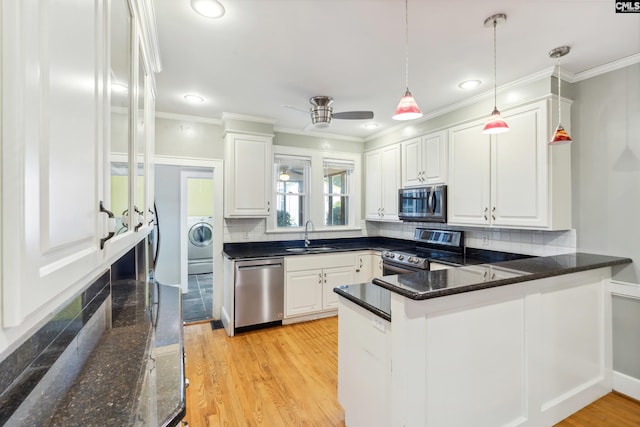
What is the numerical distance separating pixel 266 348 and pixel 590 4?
3.67 m

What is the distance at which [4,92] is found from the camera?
41 cm

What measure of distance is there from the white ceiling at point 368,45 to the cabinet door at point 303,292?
7.01 ft

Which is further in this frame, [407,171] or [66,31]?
[407,171]

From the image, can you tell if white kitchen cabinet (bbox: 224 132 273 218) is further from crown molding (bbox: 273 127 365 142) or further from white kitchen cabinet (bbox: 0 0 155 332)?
white kitchen cabinet (bbox: 0 0 155 332)

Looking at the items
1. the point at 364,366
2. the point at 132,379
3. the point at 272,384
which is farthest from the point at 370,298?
the point at 272,384

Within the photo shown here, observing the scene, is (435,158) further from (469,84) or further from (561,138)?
(561,138)

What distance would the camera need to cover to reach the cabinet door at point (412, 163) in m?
3.64

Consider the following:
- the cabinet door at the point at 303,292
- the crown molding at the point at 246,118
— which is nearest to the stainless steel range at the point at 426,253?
the cabinet door at the point at 303,292

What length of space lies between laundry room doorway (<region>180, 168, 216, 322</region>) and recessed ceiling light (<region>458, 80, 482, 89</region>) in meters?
4.10

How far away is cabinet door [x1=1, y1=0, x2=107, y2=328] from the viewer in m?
0.42

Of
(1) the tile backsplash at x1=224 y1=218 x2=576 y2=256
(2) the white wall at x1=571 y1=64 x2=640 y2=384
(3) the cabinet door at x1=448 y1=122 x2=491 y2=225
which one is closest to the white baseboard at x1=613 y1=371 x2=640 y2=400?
(2) the white wall at x1=571 y1=64 x2=640 y2=384

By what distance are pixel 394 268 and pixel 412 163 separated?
1.37 metres

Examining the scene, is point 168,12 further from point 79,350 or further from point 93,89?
point 79,350

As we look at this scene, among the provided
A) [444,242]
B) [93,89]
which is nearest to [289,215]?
[444,242]
